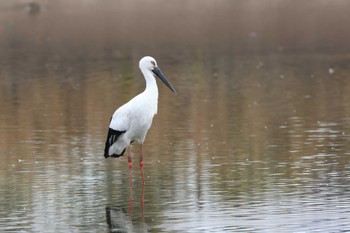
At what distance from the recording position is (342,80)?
91.3 feet

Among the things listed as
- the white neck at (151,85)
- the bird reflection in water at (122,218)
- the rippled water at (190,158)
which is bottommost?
the bird reflection in water at (122,218)

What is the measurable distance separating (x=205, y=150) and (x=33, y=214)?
4926 mm

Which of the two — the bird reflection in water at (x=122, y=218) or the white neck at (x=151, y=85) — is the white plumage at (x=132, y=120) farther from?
the bird reflection in water at (x=122, y=218)

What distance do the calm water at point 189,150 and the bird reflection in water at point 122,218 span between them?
0.03ft

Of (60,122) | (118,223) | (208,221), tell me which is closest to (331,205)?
(208,221)

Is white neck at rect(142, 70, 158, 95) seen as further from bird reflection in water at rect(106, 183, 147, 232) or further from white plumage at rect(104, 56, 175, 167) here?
bird reflection in water at rect(106, 183, 147, 232)

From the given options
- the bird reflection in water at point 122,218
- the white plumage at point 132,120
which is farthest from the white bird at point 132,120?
the bird reflection in water at point 122,218

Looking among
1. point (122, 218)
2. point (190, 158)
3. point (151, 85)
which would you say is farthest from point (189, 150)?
point (122, 218)

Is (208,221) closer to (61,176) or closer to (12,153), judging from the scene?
(61,176)

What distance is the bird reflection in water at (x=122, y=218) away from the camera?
38.8 feet

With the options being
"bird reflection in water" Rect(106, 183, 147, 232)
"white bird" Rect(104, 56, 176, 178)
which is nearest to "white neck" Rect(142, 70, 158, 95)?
"white bird" Rect(104, 56, 176, 178)

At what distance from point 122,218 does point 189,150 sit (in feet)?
16.2

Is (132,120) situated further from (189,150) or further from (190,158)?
(189,150)

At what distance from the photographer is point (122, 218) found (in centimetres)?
1244
